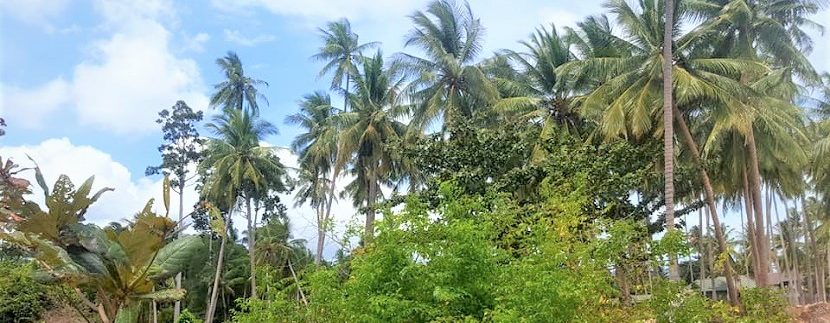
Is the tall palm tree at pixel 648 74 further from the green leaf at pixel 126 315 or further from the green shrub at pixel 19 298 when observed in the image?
the green shrub at pixel 19 298

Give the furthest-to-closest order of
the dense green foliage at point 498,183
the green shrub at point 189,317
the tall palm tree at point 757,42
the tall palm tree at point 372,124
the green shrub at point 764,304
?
the tall palm tree at point 372,124
the tall palm tree at point 757,42
the green shrub at point 764,304
the green shrub at point 189,317
the dense green foliage at point 498,183

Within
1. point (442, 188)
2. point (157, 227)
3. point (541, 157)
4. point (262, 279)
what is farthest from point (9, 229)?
point (541, 157)

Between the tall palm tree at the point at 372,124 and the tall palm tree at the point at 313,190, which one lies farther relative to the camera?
the tall palm tree at the point at 313,190

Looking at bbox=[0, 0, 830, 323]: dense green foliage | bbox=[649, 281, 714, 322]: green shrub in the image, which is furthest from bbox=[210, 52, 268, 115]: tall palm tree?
bbox=[649, 281, 714, 322]: green shrub

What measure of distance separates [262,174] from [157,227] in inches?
860

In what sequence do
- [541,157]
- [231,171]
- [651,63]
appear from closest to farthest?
[651,63] < [541,157] < [231,171]

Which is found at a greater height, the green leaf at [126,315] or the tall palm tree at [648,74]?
the tall palm tree at [648,74]

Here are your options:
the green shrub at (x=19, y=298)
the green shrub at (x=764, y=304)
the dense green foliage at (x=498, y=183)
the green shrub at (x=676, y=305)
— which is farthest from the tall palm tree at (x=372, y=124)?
the green shrub at (x=676, y=305)

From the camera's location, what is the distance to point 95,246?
27.0 ft

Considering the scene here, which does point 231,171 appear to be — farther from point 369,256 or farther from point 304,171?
point 369,256

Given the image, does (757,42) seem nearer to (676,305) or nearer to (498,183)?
(498,183)

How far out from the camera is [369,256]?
21.7ft

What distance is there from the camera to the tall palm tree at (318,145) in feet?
84.9

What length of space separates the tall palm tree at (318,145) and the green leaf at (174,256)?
1534 centimetres
